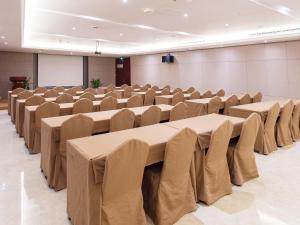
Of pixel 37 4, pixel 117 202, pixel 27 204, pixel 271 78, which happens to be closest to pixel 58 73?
pixel 37 4

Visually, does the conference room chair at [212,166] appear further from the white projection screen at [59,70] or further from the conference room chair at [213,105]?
the white projection screen at [59,70]

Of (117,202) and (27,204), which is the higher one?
(117,202)

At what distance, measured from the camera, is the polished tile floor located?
8.49ft

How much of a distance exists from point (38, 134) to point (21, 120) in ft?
5.36

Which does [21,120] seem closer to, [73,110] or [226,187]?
[73,110]

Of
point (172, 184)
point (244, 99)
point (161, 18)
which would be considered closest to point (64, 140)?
point (172, 184)

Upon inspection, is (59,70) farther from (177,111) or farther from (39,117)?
(177,111)

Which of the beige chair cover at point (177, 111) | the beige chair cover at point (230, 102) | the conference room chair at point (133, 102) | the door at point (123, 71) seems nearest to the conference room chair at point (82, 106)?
the conference room chair at point (133, 102)

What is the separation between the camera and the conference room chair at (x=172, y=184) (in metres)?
2.44

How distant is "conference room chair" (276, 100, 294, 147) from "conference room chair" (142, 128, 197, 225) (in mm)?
3250

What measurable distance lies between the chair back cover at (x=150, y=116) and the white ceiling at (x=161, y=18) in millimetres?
2743

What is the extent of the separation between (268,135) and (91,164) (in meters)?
3.90

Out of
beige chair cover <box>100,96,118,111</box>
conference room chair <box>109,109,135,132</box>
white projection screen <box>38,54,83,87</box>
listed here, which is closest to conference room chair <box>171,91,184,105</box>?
beige chair cover <box>100,96,118,111</box>

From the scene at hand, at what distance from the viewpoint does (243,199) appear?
2994 millimetres
